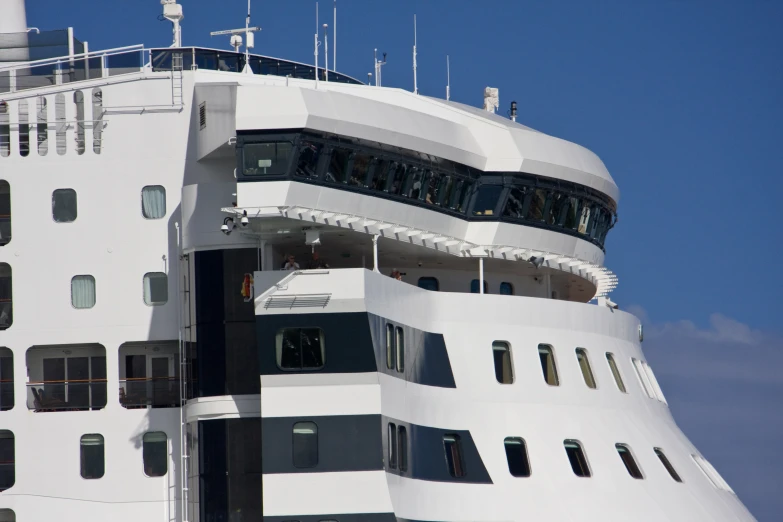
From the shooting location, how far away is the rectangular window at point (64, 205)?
145 ft

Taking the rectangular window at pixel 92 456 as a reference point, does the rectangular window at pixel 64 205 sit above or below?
above

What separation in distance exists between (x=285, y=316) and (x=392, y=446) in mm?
4132

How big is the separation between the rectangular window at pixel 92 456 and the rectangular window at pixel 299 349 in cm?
726

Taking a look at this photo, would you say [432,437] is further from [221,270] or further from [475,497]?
[221,270]

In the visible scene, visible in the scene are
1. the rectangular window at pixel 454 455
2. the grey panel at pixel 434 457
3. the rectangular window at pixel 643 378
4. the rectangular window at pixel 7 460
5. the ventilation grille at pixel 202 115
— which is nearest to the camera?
the grey panel at pixel 434 457

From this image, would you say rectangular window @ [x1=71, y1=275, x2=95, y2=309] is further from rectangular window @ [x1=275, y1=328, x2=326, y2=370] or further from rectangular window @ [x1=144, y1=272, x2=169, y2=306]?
rectangular window @ [x1=275, y1=328, x2=326, y2=370]

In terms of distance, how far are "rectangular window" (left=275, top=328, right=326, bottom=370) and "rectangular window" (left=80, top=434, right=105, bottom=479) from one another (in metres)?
7.26

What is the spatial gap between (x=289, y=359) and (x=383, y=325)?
2631 mm

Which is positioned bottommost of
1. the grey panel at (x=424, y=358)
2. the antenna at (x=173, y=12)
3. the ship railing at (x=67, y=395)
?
the ship railing at (x=67, y=395)

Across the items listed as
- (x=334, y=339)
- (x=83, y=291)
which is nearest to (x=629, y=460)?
(x=334, y=339)

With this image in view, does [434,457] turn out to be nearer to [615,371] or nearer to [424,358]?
[424,358]

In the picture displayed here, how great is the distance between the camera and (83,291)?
1721 inches

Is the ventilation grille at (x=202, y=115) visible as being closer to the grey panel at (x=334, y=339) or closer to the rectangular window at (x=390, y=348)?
the grey panel at (x=334, y=339)

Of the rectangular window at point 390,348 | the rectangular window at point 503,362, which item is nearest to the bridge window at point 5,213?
the rectangular window at point 390,348
